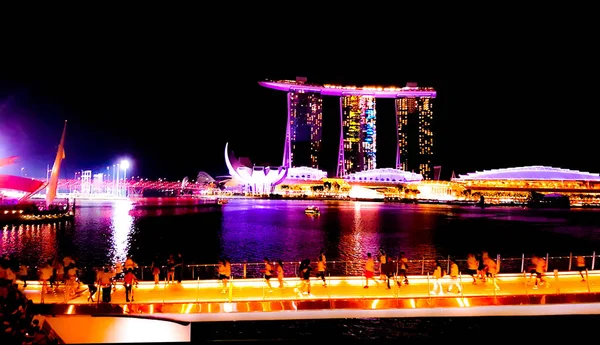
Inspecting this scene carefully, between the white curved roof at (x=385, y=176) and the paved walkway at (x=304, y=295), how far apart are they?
123720 millimetres

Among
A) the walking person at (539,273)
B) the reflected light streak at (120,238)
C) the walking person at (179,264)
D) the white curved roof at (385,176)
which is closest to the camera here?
the walking person at (539,273)

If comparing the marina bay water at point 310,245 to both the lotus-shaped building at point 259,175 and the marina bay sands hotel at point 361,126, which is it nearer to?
the lotus-shaped building at point 259,175

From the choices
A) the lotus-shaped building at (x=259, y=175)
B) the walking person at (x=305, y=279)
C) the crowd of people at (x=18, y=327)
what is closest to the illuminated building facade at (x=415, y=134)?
the lotus-shaped building at (x=259, y=175)

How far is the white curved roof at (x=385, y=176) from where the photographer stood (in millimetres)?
136375

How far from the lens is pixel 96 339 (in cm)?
845

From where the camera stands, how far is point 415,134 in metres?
155

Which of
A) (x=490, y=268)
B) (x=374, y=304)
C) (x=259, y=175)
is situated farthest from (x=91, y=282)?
(x=259, y=175)

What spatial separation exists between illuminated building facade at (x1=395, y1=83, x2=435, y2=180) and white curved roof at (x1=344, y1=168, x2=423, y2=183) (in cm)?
1313

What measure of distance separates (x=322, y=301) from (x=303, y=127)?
141 meters

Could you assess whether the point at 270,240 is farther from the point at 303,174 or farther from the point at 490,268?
the point at 303,174

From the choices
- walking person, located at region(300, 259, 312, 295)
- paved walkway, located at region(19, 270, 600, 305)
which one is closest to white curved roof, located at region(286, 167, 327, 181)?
paved walkway, located at region(19, 270, 600, 305)

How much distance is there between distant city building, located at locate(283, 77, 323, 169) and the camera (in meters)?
147

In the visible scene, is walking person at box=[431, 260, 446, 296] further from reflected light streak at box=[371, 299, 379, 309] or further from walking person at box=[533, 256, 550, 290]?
walking person at box=[533, 256, 550, 290]

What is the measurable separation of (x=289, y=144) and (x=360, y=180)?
80.3 ft
